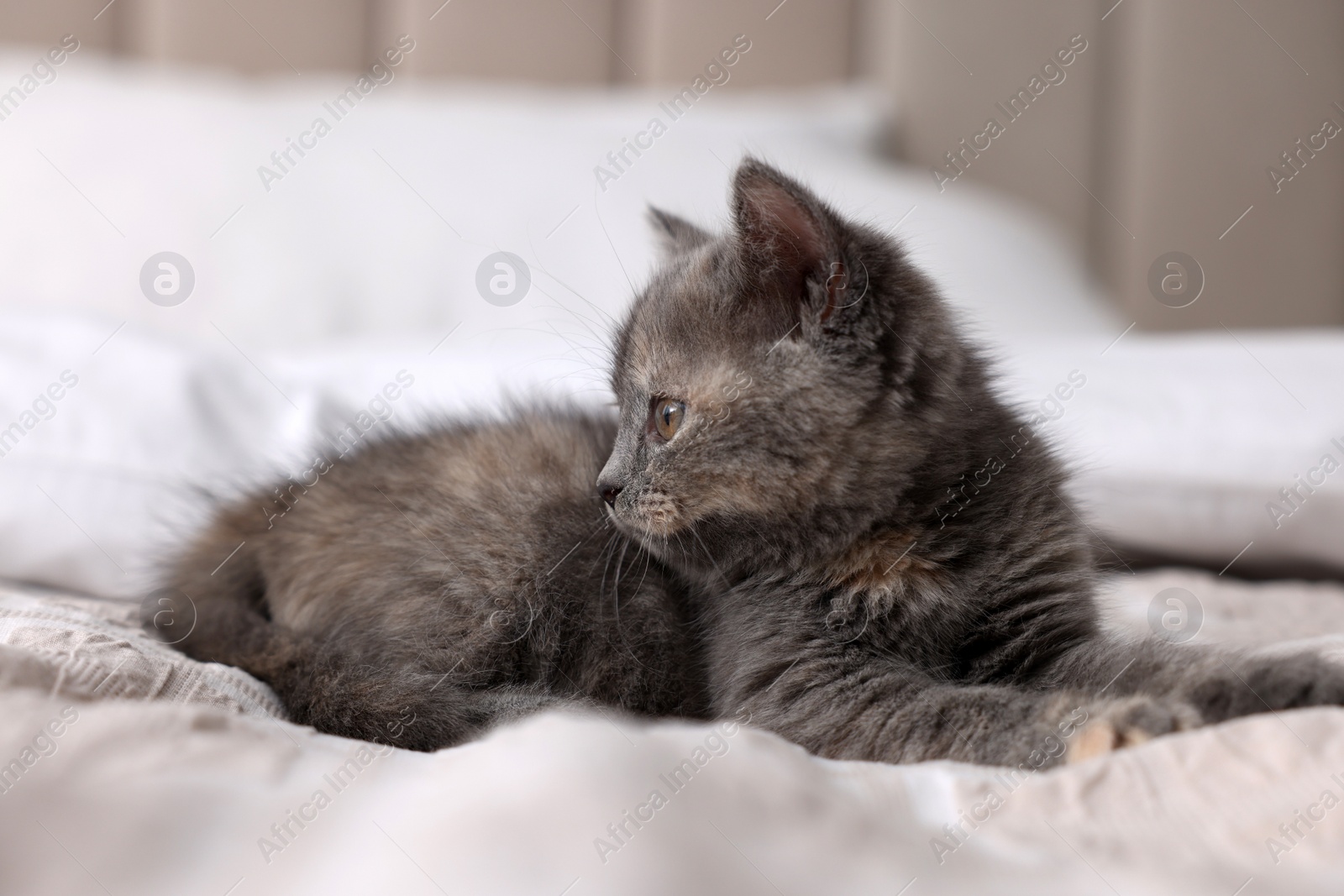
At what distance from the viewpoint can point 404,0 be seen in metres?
3.13

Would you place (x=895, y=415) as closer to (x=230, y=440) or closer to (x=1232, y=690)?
(x=1232, y=690)

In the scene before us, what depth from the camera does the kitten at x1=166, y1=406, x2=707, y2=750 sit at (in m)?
1.07

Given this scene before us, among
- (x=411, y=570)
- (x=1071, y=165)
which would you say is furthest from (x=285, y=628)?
(x=1071, y=165)

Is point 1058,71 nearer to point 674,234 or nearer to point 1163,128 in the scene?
point 1163,128

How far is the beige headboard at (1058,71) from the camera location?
3.05 m

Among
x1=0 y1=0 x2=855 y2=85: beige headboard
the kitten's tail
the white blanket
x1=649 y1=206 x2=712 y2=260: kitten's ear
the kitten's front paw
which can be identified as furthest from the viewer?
x1=0 y1=0 x2=855 y2=85: beige headboard

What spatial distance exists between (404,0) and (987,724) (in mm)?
3066

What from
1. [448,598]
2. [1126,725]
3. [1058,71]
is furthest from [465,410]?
[1058,71]

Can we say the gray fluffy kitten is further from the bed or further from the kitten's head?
the bed

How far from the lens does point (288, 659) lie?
111cm

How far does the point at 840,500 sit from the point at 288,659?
0.66m

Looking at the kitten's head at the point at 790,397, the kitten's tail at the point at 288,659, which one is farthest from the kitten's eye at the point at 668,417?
the kitten's tail at the point at 288,659

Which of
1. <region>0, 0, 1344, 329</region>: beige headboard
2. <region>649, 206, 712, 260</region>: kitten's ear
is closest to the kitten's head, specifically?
<region>649, 206, 712, 260</region>: kitten's ear

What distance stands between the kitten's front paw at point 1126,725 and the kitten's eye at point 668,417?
1.75ft
